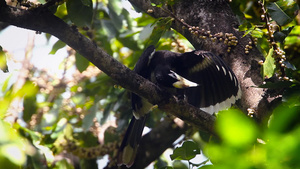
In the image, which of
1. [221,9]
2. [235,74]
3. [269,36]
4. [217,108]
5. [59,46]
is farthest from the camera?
[59,46]

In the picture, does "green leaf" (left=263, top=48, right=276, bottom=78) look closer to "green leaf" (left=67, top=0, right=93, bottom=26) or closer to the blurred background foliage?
the blurred background foliage

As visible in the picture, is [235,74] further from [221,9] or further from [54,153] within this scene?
[54,153]

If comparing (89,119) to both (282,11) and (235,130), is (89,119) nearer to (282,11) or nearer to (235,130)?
(282,11)

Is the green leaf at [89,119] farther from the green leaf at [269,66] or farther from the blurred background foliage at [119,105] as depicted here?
the green leaf at [269,66]

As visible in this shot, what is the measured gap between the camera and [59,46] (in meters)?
2.49

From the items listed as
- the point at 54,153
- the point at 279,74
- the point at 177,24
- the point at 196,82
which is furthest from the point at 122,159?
the point at 279,74

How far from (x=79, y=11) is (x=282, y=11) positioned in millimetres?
1033

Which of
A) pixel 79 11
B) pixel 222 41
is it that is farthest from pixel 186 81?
pixel 79 11

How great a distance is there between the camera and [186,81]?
94.6 inches

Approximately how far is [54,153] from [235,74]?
1.63 meters

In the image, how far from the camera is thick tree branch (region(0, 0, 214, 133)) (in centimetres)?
174

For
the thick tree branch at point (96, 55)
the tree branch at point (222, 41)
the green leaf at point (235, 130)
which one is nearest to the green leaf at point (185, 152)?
the thick tree branch at point (96, 55)

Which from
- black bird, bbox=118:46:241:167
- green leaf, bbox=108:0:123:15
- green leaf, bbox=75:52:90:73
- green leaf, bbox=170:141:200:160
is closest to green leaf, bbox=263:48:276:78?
black bird, bbox=118:46:241:167

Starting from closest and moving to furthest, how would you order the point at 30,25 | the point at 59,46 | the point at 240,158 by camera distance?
the point at 240,158
the point at 30,25
the point at 59,46
